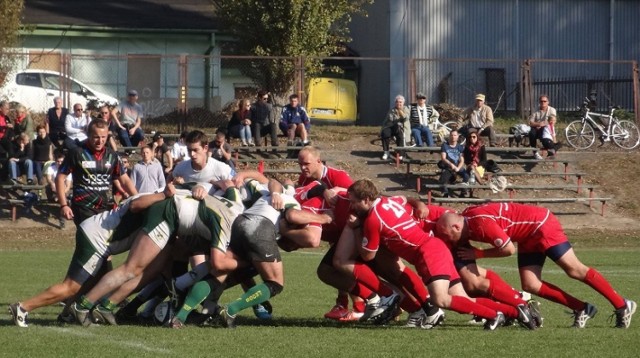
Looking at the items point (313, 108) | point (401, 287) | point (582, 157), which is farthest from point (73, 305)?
point (313, 108)

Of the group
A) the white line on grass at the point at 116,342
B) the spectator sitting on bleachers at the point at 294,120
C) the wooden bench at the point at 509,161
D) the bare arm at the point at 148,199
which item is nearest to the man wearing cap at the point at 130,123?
the spectator sitting on bleachers at the point at 294,120

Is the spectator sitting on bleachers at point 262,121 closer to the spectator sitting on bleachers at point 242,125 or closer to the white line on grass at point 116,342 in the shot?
the spectator sitting on bleachers at point 242,125

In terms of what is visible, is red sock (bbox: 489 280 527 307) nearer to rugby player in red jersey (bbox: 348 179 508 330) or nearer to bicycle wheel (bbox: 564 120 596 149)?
rugby player in red jersey (bbox: 348 179 508 330)

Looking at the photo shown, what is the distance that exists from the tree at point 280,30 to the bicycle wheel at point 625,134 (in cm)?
842

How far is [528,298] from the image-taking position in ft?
35.2

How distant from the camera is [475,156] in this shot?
25859 mm

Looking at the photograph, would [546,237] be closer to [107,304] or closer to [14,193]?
[107,304]

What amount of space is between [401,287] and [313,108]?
2262cm

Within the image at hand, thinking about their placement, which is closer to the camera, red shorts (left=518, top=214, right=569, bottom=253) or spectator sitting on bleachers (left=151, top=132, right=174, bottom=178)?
red shorts (left=518, top=214, right=569, bottom=253)

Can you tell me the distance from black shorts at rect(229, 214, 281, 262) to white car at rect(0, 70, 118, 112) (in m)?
20.4

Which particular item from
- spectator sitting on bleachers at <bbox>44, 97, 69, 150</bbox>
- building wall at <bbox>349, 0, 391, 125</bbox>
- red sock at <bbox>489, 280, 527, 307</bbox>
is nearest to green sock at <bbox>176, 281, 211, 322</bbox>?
red sock at <bbox>489, 280, 527, 307</bbox>

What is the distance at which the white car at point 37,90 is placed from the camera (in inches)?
1182

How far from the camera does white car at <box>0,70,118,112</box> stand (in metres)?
30.0

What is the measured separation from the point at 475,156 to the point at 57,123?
978 centimetres
